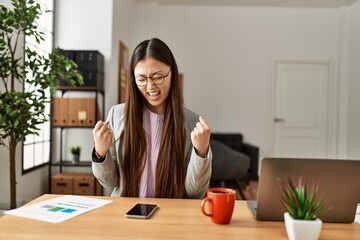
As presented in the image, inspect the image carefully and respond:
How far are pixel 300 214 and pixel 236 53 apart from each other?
5383 mm

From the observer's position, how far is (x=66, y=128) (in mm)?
4016

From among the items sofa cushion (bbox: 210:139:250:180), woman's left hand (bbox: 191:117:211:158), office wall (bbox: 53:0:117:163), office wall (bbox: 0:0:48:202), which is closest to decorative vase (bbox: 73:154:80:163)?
office wall (bbox: 53:0:117:163)

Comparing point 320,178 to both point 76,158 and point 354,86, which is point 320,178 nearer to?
point 76,158

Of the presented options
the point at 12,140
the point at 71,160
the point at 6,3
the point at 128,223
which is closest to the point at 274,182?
the point at 128,223

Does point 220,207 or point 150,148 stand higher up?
point 150,148

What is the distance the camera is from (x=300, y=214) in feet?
2.81

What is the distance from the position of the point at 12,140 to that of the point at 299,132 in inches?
192

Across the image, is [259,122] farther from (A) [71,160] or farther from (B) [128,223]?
(B) [128,223]

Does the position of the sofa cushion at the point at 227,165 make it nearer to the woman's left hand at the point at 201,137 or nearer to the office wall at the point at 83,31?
the office wall at the point at 83,31

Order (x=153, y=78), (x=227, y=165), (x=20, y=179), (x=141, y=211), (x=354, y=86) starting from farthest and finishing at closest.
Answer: (x=354, y=86) < (x=227, y=165) < (x=20, y=179) < (x=153, y=78) < (x=141, y=211)

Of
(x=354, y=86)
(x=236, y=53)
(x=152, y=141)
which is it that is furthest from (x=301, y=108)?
(x=152, y=141)

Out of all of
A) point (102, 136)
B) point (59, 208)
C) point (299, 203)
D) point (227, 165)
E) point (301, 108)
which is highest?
point (301, 108)

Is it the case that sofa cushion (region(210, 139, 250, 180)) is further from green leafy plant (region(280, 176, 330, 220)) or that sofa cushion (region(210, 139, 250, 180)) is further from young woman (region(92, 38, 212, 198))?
green leafy plant (region(280, 176, 330, 220))

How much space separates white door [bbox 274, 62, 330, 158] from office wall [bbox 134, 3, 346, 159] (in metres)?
0.16
